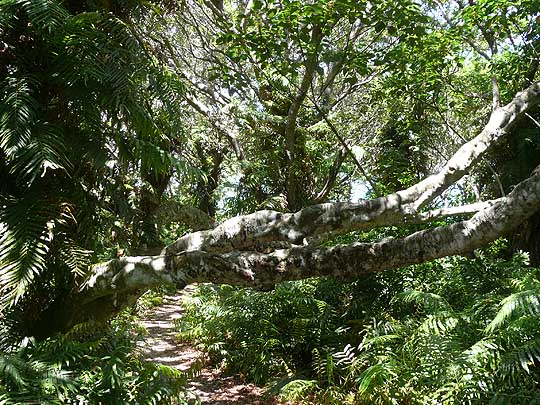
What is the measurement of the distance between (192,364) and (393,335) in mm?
Result: 2763

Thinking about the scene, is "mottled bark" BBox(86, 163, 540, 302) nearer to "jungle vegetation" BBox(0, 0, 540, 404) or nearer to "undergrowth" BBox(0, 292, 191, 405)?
"jungle vegetation" BBox(0, 0, 540, 404)

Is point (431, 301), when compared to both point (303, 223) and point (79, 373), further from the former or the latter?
point (79, 373)

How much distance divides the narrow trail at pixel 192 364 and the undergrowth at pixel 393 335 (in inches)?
8.5

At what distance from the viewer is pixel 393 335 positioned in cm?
525

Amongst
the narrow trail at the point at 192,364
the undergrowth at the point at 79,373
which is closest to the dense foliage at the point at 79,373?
the undergrowth at the point at 79,373

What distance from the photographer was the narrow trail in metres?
5.96

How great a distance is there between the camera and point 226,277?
3594 millimetres

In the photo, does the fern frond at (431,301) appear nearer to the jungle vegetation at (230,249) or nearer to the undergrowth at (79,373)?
the jungle vegetation at (230,249)

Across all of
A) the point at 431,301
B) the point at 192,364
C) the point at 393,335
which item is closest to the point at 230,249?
the point at 393,335

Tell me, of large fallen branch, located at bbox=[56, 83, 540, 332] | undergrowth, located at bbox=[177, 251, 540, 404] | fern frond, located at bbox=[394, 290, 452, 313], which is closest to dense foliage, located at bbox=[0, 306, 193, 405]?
large fallen branch, located at bbox=[56, 83, 540, 332]

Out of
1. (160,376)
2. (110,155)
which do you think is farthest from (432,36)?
(160,376)

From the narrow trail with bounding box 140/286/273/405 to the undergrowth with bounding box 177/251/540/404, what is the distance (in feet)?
0.71

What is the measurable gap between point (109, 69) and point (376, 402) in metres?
4.29

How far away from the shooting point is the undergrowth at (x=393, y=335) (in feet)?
13.1
